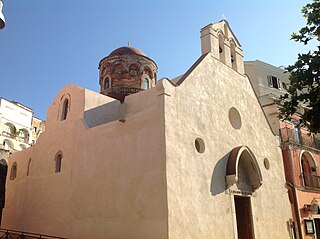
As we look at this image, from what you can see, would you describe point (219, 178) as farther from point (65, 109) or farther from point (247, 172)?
point (65, 109)

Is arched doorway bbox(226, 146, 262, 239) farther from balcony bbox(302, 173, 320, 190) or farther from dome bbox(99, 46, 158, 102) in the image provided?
dome bbox(99, 46, 158, 102)

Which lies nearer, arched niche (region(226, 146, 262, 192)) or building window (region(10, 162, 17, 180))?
arched niche (region(226, 146, 262, 192))

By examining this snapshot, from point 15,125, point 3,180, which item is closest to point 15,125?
point 15,125

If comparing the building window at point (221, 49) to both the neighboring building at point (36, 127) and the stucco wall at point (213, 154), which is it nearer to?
the stucco wall at point (213, 154)

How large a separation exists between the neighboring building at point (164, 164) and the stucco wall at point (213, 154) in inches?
1.8

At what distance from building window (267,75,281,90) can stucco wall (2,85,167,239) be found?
46.2 ft

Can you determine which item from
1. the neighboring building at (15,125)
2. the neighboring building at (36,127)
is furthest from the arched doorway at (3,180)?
the neighboring building at (36,127)

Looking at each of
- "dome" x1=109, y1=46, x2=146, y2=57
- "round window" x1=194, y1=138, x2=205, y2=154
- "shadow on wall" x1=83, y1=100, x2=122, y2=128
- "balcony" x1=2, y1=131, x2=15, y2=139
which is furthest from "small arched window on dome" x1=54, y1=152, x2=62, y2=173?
"balcony" x1=2, y1=131, x2=15, y2=139

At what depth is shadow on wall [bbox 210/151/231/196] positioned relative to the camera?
11.7 m

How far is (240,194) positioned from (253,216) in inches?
49.1

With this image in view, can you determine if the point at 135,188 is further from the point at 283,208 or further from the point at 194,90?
→ the point at 283,208

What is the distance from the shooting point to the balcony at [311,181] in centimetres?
1892

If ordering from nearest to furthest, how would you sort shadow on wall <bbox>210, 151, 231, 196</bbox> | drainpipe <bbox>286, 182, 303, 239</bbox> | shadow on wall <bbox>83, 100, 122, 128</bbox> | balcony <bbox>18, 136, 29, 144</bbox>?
shadow on wall <bbox>210, 151, 231, 196</bbox> → shadow on wall <bbox>83, 100, 122, 128</bbox> → drainpipe <bbox>286, 182, 303, 239</bbox> → balcony <bbox>18, 136, 29, 144</bbox>

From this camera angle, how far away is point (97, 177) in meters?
12.1
